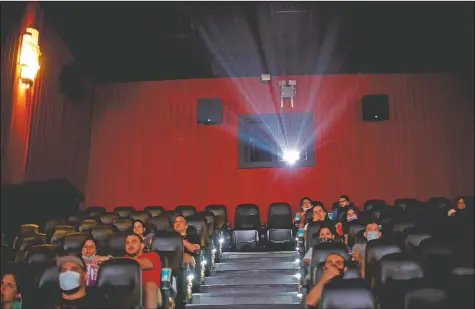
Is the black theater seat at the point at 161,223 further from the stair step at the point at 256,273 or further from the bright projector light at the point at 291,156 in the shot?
the bright projector light at the point at 291,156

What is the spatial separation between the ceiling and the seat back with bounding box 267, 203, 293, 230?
8.65 ft

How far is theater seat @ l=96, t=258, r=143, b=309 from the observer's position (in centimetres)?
378

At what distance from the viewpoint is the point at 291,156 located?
9016 mm

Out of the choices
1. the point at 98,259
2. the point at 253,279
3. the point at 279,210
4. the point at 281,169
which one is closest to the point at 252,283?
the point at 253,279

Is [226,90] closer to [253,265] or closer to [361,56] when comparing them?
[361,56]

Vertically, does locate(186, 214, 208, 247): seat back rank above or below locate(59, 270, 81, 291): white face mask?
above

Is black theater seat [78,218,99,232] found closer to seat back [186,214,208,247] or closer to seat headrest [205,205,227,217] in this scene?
seat back [186,214,208,247]

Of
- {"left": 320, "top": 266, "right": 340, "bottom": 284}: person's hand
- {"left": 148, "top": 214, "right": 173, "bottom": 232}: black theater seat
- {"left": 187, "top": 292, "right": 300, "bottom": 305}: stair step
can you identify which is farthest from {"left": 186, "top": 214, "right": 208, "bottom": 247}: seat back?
{"left": 320, "top": 266, "right": 340, "bottom": 284}: person's hand

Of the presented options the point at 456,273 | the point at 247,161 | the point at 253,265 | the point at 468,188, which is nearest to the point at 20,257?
the point at 253,265

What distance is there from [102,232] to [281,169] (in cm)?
401

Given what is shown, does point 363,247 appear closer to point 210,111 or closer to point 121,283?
point 121,283

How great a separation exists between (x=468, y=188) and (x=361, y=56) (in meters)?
2.96

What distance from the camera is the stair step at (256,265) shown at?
6043 mm

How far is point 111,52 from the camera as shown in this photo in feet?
27.9
